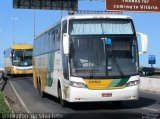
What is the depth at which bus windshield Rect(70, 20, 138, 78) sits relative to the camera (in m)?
18.6

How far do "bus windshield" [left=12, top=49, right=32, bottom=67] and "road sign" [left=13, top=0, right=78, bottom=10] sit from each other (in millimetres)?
7007

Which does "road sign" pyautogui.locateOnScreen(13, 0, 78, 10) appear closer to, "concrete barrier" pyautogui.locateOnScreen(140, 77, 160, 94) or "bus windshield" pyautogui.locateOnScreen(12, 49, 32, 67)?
"bus windshield" pyautogui.locateOnScreen(12, 49, 32, 67)

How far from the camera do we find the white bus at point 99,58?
18.5 m

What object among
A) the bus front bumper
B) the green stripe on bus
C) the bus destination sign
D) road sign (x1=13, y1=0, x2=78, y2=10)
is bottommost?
the bus front bumper

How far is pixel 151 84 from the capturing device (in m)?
33.7

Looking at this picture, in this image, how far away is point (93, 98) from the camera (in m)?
18.4

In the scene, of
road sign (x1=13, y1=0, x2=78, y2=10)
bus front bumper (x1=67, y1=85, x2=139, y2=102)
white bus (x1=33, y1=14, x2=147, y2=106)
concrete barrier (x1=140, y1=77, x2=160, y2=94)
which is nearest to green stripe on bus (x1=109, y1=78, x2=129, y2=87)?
white bus (x1=33, y1=14, x2=147, y2=106)

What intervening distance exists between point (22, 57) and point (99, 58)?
130 feet

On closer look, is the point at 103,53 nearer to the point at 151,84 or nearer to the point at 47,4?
the point at 151,84

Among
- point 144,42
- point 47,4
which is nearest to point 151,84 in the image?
point 144,42

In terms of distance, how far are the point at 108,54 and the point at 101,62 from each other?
40 centimetres

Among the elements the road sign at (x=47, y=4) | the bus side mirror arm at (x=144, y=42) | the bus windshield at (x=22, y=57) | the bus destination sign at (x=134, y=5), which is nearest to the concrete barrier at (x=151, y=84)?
the bus destination sign at (x=134, y=5)

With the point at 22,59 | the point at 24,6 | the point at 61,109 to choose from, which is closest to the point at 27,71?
the point at 22,59

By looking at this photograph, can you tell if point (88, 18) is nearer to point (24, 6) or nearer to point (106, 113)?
point (106, 113)
